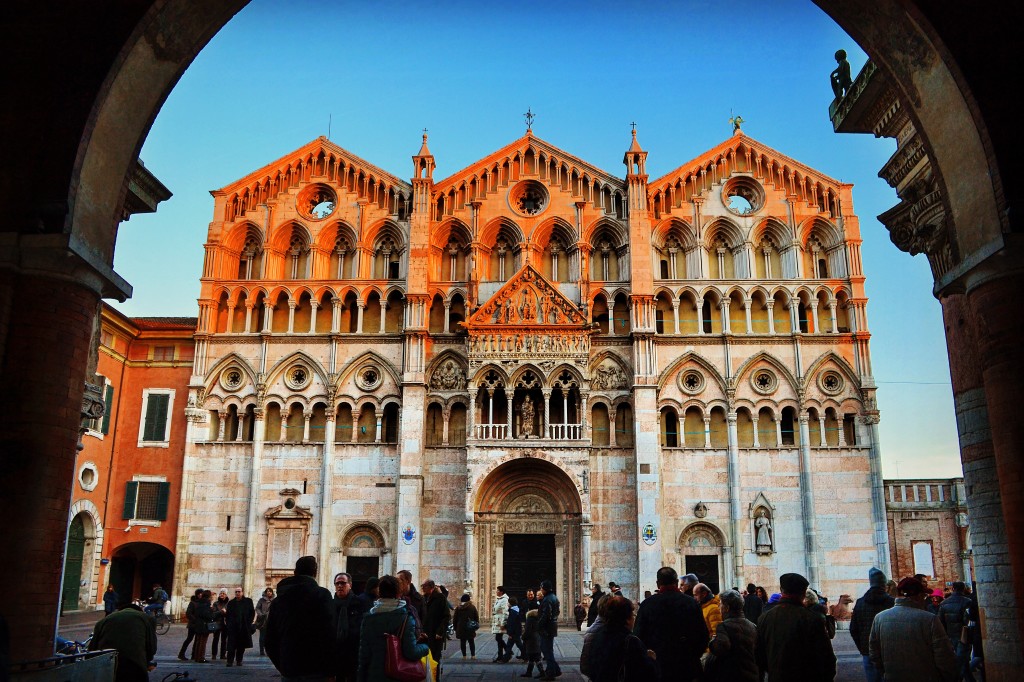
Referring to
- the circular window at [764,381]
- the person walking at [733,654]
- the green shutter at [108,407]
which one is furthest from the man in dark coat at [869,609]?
the green shutter at [108,407]

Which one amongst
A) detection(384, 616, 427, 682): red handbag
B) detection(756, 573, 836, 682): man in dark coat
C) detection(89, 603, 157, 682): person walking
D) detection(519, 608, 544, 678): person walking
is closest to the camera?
detection(384, 616, 427, 682): red handbag

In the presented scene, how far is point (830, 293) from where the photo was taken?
112 ft

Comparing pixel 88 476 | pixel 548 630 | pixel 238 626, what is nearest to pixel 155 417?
pixel 88 476

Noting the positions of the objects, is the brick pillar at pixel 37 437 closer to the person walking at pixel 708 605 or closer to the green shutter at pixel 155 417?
the person walking at pixel 708 605

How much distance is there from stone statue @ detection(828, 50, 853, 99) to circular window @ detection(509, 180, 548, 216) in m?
22.6

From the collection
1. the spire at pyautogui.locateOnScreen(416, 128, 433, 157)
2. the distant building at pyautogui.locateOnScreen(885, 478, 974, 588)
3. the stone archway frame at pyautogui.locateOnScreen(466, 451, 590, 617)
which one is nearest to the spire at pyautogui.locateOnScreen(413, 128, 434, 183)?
the spire at pyautogui.locateOnScreen(416, 128, 433, 157)

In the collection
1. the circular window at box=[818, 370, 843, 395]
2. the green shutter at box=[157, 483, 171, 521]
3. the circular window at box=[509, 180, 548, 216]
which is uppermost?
the circular window at box=[509, 180, 548, 216]

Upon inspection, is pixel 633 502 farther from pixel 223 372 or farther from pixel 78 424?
pixel 78 424

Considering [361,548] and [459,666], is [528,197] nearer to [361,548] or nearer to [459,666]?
[361,548]

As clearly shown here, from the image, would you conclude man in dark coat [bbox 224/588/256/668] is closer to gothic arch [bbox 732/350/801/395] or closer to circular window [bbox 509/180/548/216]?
gothic arch [bbox 732/350/801/395]

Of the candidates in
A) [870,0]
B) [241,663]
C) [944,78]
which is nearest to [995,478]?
[944,78]

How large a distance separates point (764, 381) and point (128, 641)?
28.4 metres

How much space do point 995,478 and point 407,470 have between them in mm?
24084

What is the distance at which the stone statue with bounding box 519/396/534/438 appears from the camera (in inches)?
1282
